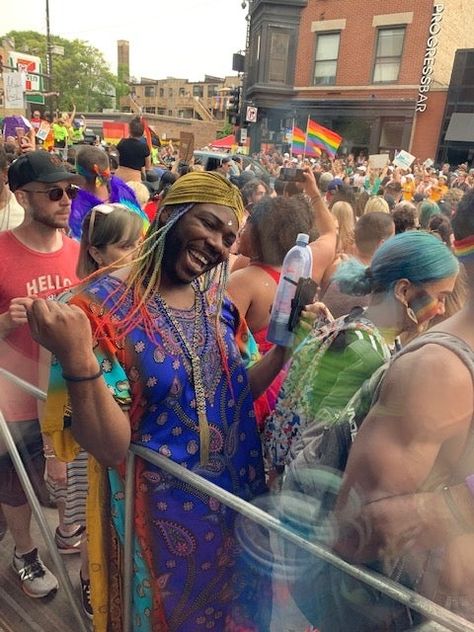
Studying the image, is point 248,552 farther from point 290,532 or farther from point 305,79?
point 305,79

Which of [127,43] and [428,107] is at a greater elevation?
[127,43]

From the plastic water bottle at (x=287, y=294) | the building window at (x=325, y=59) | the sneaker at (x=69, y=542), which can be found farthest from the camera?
the building window at (x=325, y=59)

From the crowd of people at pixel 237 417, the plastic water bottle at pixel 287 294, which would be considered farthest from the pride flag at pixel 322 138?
the plastic water bottle at pixel 287 294

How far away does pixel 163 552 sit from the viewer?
1.35 metres

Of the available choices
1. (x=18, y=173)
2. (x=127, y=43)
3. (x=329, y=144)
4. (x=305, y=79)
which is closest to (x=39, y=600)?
(x=18, y=173)

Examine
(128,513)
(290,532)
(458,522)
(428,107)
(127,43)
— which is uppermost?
(127,43)

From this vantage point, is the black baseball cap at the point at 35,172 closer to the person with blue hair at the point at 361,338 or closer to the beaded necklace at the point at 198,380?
the beaded necklace at the point at 198,380

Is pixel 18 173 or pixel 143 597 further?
pixel 18 173

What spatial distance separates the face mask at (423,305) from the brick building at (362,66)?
695 inches

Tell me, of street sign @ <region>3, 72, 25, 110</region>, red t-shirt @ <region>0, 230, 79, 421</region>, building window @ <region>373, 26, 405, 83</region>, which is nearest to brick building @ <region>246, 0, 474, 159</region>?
building window @ <region>373, 26, 405, 83</region>

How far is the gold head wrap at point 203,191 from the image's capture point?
1.30 meters

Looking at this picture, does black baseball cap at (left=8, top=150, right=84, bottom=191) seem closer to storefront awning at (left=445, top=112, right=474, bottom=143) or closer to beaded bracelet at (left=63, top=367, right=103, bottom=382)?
beaded bracelet at (left=63, top=367, right=103, bottom=382)

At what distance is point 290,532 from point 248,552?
424 millimetres

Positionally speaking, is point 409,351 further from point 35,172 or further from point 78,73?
point 78,73
